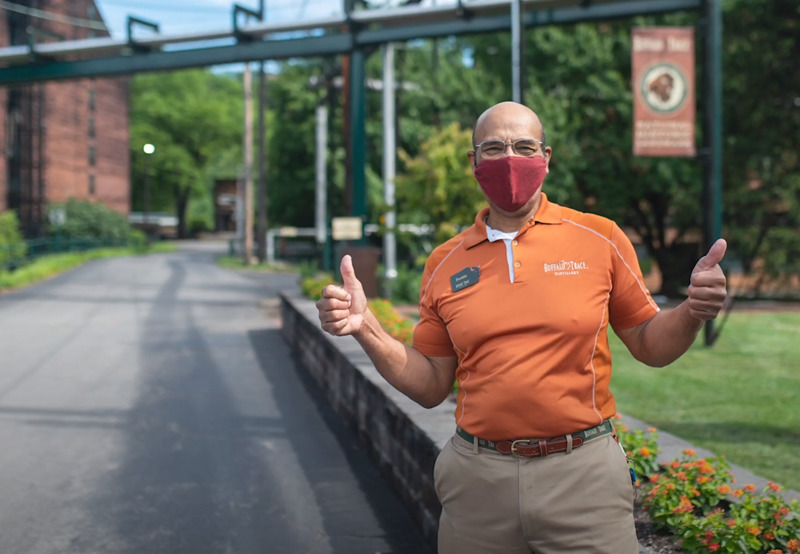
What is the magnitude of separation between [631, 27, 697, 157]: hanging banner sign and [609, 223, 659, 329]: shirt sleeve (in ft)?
32.4

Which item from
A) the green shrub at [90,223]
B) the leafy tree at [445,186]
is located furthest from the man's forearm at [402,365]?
the green shrub at [90,223]

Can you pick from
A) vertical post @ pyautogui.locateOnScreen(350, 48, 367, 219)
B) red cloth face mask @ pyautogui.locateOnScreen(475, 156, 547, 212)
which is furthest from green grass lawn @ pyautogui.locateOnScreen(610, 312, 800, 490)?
vertical post @ pyautogui.locateOnScreen(350, 48, 367, 219)

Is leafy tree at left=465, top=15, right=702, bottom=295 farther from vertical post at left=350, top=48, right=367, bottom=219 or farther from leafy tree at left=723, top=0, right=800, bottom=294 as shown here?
vertical post at left=350, top=48, right=367, bottom=219

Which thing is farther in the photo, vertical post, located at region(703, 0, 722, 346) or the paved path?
vertical post, located at region(703, 0, 722, 346)

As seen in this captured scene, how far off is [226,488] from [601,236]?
4.23 m

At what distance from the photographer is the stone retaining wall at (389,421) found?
5.03 m

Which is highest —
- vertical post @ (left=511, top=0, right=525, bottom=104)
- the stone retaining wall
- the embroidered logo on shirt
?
vertical post @ (left=511, top=0, right=525, bottom=104)

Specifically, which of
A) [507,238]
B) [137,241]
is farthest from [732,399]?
[137,241]

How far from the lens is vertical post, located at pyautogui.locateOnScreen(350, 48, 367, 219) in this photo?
16844 mm

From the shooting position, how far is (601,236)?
8.91 feet

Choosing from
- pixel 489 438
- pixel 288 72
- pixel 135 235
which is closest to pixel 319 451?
pixel 489 438

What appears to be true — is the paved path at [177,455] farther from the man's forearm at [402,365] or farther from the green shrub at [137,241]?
the green shrub at [137,241]

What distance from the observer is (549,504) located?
8.40ft

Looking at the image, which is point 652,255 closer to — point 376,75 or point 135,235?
point 376,75
